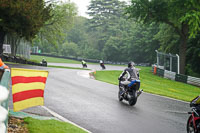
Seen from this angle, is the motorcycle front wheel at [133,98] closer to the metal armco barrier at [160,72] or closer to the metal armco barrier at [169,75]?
the metal armco barrier at [169,75]

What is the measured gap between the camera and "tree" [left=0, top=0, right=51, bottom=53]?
3068 cm

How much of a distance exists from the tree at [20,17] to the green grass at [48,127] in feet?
78.2

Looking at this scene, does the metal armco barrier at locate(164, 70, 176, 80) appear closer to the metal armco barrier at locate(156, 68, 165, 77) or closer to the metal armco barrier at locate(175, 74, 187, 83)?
the metal armco barrier at locate(175, 74, 187, 83)

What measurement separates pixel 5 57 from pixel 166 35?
22362mm

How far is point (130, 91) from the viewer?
41.6 ft

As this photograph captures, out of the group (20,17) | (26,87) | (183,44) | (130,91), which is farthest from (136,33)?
(26,87)

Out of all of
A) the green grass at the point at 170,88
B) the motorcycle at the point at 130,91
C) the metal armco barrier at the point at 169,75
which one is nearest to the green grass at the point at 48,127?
the motorcycle at the point at 130,91

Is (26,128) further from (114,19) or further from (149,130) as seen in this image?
(114,19)

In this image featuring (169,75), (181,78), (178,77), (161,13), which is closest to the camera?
(181,78)

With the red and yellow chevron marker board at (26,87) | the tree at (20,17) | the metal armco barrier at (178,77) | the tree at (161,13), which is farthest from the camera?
the tree at (161,13)

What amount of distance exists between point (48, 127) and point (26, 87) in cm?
165

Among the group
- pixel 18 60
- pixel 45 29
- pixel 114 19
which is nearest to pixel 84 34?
pixel 114 19

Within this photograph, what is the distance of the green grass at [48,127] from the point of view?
709cm

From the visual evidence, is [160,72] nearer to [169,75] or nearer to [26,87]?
[169,75]
